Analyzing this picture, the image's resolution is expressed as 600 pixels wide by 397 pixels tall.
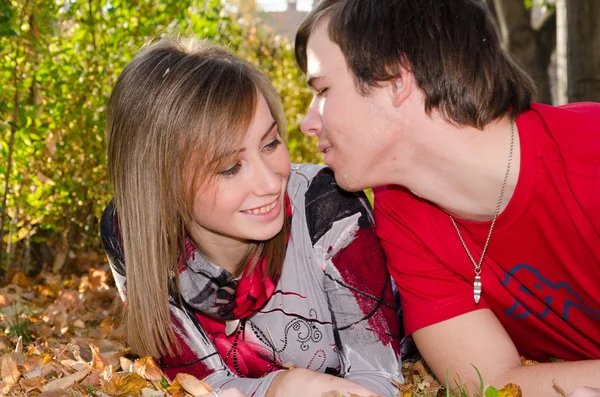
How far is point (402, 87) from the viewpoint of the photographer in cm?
270

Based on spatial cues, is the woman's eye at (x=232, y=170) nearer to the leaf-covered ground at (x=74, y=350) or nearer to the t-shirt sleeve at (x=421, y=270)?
the t-shirt sleeve at (x=421, y=270)

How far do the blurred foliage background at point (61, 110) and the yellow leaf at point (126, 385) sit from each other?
7.00 feet

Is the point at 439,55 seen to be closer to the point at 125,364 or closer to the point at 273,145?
the point at 273,145

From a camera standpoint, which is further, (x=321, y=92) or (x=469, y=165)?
(x=321, y=92)

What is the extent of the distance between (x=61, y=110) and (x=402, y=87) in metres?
2.88

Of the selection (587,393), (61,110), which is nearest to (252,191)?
(587,393)

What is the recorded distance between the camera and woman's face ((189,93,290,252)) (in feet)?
8.83

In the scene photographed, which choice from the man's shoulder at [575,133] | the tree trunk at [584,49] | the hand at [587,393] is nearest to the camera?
the hand at [587,393]

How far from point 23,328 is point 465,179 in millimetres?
2336

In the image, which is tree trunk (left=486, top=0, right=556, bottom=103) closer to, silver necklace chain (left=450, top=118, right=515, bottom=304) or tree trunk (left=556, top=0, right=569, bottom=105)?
tree trunk (left=556, top=0, right=569, bottom=105)

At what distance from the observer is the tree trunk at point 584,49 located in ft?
19.6

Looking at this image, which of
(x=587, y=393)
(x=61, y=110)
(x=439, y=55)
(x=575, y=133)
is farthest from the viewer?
(x=61, y=110)

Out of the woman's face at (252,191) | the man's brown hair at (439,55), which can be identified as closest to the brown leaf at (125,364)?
the woman's face at (252,191)

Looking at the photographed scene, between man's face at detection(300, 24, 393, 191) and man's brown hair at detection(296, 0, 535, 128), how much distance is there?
0.05m
